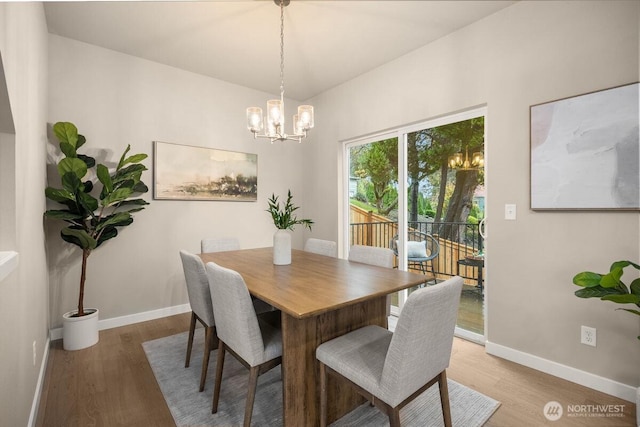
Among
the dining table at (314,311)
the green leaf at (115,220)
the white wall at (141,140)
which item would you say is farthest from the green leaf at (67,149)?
the dining table at (314,311)

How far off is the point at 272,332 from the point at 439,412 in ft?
3.61

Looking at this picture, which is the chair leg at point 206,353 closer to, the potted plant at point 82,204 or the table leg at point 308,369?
the table leg at point 308,369

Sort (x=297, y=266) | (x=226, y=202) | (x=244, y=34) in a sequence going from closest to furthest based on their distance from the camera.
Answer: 1. (x=297, y=266)
2. (x=244, y=34)
3. (x=226, y=202)

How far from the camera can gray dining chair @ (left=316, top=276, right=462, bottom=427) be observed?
117 cm

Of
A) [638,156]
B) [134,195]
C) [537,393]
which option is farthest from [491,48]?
[134,195]

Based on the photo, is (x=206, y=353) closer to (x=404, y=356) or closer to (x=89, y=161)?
(x=404, y=356)

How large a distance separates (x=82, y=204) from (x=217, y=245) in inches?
45.1

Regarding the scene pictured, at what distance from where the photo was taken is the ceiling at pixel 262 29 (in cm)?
237

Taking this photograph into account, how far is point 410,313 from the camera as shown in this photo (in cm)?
114

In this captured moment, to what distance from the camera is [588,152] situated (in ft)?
6.47

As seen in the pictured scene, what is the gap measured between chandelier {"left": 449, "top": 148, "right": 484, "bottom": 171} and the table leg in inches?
73.5

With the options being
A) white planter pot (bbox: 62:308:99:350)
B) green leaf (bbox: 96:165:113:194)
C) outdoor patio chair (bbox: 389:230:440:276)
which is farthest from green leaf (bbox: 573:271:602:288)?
white planter pot (bbox: 62:308:99:350)

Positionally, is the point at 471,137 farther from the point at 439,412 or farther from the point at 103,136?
the point at 103,136

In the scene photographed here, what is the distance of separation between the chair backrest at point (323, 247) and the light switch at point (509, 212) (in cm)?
145
